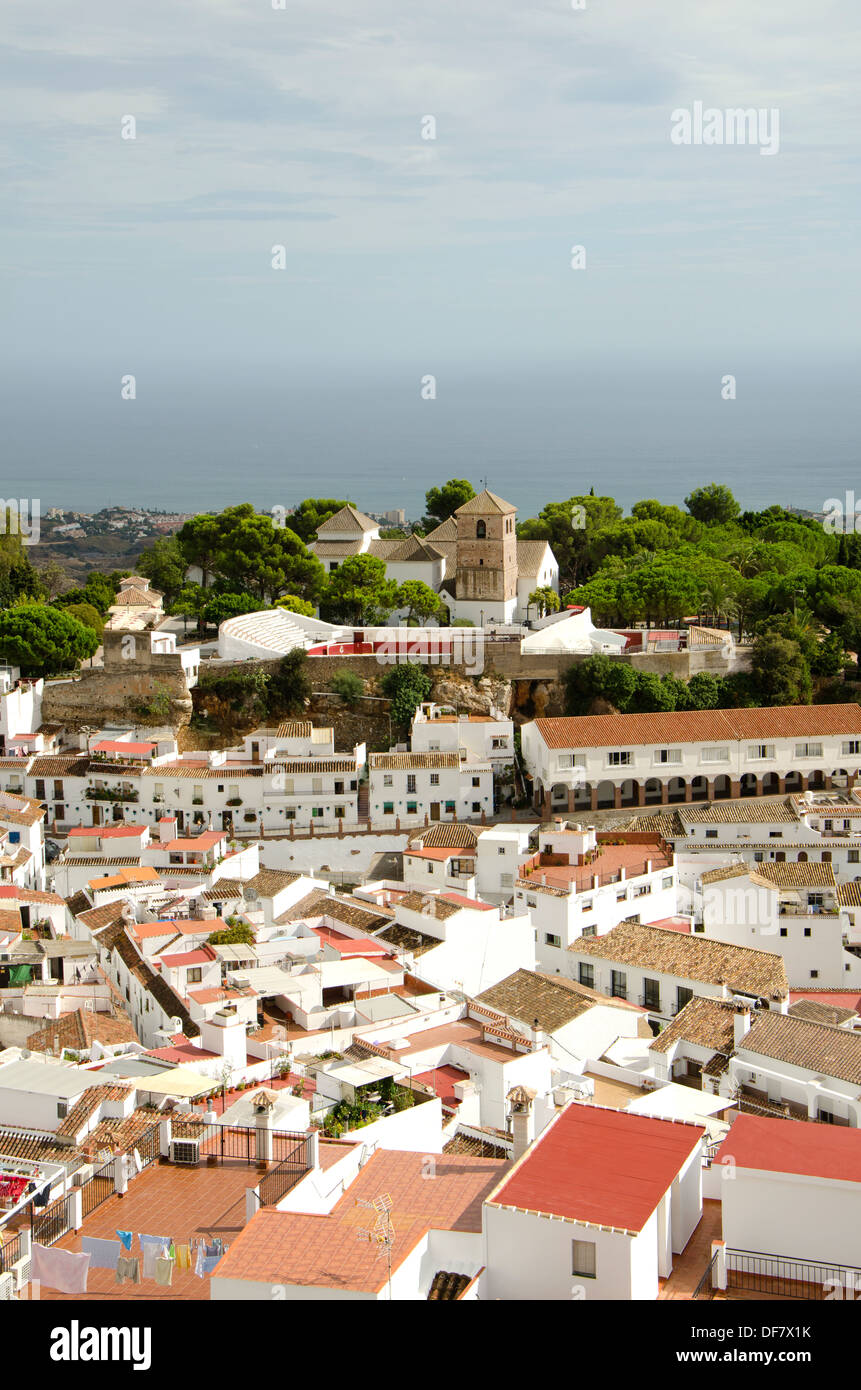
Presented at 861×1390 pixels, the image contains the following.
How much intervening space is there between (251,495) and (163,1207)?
93.7m

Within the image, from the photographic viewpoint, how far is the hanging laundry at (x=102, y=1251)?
869 cm

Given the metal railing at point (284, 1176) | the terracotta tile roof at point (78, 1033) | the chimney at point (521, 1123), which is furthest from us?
the terracotta tile roof at point (78, 1033)

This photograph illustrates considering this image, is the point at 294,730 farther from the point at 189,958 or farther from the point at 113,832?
the point at 189,958

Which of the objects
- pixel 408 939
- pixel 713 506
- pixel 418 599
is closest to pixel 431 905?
pixel 408 939

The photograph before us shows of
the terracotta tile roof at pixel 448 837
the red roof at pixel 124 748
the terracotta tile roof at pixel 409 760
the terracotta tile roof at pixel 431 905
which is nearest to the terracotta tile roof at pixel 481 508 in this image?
the terracotta tile roof at pixel 409 760

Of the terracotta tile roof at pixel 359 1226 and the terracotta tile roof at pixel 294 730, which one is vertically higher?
the terracotta tile roof at pixel 294 730

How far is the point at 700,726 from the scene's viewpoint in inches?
1001

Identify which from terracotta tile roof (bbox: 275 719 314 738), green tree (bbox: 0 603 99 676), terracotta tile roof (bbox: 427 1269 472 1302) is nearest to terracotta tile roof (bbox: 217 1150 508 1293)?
A: terracotta tile roof (bbox: 427 1269 472 1302)

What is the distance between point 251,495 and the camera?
101 m

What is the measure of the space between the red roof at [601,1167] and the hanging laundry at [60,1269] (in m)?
2.34

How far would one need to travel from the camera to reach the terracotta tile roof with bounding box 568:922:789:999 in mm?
18469

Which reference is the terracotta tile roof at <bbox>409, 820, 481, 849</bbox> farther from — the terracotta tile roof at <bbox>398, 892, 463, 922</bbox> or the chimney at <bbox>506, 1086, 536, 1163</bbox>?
the chimney at <bbox>506, 1086, 536, 1163</bbox>

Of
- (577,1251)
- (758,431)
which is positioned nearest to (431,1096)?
(577,1251)

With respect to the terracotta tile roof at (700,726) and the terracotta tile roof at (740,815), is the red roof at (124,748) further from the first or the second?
the terracotta tile roof at (740,815)
